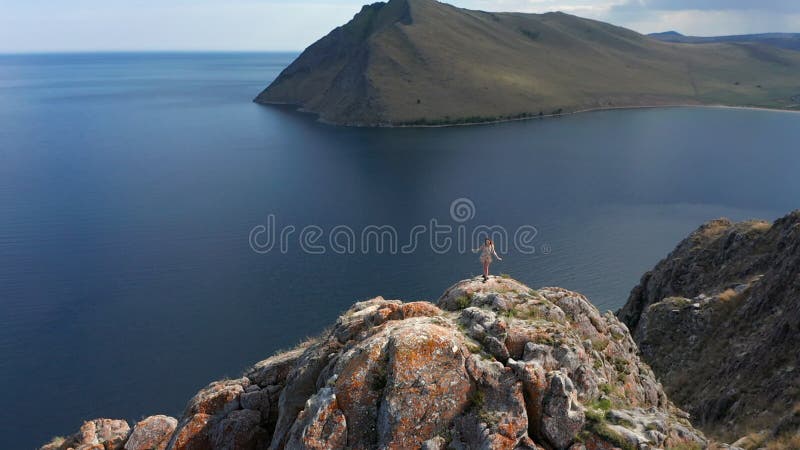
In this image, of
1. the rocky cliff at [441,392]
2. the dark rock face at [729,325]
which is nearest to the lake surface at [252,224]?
the dark rock face at [729,325]

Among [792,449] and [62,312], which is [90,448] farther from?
[62,312]

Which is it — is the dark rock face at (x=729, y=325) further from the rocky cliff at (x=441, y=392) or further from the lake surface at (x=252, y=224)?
the lake surface at (x=252, y=224)

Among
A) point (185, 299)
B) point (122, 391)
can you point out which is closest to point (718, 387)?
point (122, 391)

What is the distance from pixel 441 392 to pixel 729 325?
26.6m

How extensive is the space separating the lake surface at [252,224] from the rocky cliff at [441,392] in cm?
3620

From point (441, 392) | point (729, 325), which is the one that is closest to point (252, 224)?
point (729, 325)

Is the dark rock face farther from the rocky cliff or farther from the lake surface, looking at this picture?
the lake surface

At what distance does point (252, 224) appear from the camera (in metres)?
94.8

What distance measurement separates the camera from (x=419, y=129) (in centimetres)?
19625

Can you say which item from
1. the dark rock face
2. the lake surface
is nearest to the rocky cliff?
the dark rock face

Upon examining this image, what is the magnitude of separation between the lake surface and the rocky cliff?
3620 centimetres

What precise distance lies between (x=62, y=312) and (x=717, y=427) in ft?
228

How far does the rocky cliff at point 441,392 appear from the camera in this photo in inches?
587

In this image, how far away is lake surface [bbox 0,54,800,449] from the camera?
2260 inches
